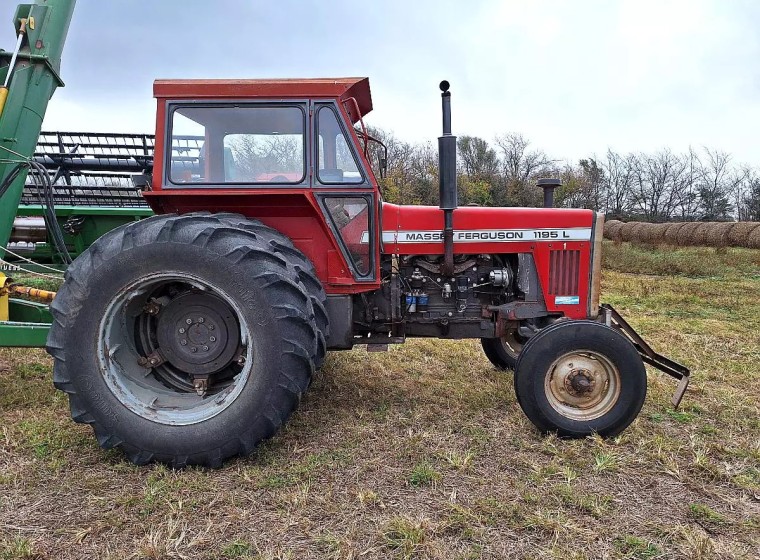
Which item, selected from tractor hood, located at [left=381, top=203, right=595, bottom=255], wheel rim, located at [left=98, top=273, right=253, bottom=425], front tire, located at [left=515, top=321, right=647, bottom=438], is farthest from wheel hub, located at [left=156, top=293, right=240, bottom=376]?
front tire, located at [left=515, top=321, right=647, bottom=438]

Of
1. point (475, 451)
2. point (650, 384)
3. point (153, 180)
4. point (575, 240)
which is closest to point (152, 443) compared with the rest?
point (153, 180)

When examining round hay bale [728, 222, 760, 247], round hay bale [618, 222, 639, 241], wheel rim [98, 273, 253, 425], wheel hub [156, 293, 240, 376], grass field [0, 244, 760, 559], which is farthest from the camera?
round hay bale [618, 222, 639, 241]

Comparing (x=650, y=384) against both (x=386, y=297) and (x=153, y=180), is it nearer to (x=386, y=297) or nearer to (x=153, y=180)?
(x=386, y=297)

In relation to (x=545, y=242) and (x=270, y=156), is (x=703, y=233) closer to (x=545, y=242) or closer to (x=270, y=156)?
(x=545, y=242)

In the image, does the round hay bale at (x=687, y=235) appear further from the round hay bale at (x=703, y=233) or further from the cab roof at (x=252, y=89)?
the cab roof at (x=252, y=89)

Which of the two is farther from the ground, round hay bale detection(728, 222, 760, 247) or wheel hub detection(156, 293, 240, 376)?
round hay bale detection(728, 222, 760, 247)

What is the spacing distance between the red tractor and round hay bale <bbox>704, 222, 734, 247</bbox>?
19.8m

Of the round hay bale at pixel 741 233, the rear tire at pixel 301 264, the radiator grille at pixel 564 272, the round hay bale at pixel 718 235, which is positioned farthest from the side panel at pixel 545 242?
the round hay bale at pixel 718 235

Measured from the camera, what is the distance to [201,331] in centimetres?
350

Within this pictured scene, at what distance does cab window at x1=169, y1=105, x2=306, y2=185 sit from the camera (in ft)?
11.8

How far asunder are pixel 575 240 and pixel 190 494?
2970 mm

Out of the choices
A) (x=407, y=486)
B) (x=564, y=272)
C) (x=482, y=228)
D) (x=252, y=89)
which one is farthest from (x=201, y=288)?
(x=564, y=272)

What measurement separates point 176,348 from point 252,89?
5.46 ft

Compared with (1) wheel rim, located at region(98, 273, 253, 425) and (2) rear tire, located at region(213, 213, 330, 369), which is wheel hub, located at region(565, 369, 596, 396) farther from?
(1) wheel rim, located at region(98, 273, 253, 425)
